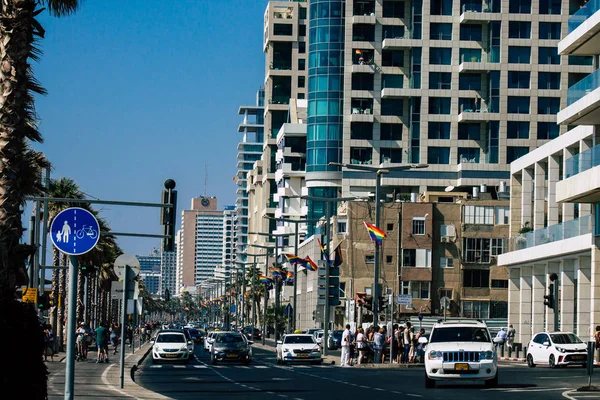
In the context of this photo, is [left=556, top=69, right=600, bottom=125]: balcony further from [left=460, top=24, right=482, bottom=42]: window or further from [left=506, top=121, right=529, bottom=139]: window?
[left=460, top=24, right=482, bottom=42]: window

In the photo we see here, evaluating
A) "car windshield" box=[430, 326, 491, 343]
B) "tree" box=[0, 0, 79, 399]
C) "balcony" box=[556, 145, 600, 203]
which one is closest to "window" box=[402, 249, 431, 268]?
"balcony" box=[556, 145, 600, 203]

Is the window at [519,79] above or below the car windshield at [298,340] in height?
above

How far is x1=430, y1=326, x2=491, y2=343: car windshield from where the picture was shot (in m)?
33.1

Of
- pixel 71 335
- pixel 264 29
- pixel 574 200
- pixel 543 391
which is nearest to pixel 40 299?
pixel 574 200

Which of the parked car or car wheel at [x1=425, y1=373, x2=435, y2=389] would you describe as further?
the parked car

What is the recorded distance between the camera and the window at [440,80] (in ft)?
367

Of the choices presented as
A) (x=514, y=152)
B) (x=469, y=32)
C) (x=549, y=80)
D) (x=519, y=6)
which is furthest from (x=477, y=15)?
(x=514, y=152)

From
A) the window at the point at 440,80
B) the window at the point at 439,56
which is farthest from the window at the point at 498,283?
the window at the point at 439,56

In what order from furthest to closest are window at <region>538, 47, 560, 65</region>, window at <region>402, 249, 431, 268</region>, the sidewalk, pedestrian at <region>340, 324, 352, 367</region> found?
window at <region>538, 47, 560, 65</region>
window at <region>402, 249, 431, 268</region>
pedestrian at <region>340, 324, 352, 367</region>
the sidewalk

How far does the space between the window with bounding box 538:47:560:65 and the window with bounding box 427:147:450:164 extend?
40.2 ft

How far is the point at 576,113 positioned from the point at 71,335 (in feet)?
134

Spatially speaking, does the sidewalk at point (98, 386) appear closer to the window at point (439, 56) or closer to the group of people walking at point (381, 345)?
the group of people walking at point (381, 345)

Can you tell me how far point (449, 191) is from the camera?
108 meters

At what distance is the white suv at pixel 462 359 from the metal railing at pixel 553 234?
2376 cm
